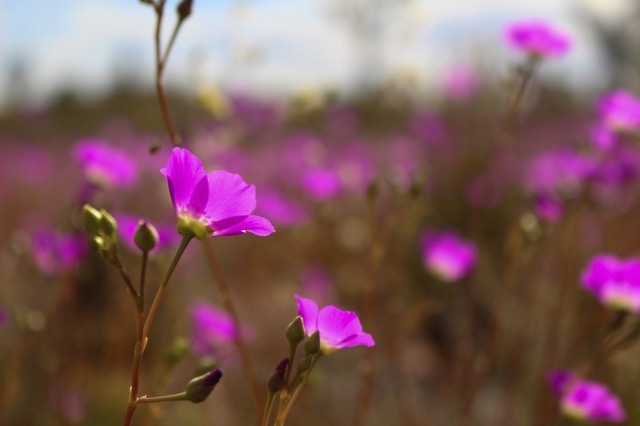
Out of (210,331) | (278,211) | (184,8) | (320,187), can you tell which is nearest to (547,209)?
(320,187)

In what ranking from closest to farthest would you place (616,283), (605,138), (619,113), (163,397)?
(163,397) → (616,283) → (619,113) → (605,138)

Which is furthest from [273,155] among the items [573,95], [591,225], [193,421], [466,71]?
[573,95]

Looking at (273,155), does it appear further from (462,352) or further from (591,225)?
(462,352)

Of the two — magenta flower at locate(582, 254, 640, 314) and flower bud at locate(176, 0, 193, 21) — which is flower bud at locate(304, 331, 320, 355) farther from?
magenta flower at locate(582, 254, 640, 314)

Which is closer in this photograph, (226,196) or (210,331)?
(226,196)

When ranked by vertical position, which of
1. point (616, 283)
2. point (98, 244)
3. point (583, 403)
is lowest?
point (583, 403)

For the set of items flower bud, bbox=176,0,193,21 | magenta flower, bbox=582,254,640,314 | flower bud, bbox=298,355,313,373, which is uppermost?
flower bud, bbox=176,0,193,21

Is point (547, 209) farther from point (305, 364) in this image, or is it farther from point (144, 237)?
point (144, 237)

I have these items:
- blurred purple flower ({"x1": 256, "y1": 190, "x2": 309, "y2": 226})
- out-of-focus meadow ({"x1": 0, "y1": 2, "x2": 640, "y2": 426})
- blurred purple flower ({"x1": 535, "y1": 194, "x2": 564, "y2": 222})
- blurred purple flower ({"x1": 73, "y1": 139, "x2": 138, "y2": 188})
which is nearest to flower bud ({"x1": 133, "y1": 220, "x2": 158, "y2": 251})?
out-of-focus meadow ({"x1": 0, "y1": 2, "x2": 640, "y2": 426})
